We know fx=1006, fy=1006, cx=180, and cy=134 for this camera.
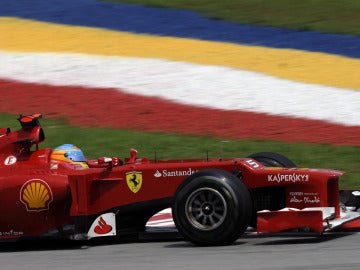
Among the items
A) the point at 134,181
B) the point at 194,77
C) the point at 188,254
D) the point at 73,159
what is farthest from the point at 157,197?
the point at 194,77

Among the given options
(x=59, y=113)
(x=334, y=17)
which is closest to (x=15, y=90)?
(x=59, y=113)

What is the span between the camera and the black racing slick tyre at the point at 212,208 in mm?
7621

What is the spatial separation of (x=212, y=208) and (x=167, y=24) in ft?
31.9

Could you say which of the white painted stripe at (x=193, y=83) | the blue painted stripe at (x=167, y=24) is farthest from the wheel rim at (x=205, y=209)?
the blue painted stripe at (x=167, y=24)

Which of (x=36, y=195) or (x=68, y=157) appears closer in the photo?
(x=36, y=195)

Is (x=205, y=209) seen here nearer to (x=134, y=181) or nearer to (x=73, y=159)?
(x=134, y=181)

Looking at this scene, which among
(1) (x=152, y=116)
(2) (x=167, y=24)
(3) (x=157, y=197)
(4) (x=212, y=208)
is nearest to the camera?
(4) (x=212, y=208)

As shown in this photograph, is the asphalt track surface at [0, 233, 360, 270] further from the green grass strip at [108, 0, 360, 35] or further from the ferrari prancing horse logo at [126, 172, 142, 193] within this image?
the green grass strip at [108, 0, 360, 35]

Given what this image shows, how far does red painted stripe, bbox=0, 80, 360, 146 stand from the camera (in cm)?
1249

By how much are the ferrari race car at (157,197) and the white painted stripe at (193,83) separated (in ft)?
16.1

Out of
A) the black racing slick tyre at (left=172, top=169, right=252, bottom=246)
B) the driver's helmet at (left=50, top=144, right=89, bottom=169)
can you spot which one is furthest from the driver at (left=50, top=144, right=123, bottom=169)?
the black racing slick tyre at (left=172, top=169, right=252, bottom=246)

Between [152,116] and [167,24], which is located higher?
[167,24]

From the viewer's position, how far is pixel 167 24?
17156 millimetres

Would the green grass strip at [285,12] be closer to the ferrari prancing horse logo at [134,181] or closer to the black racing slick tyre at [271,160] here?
the black racing slick tyre at [271,160]
